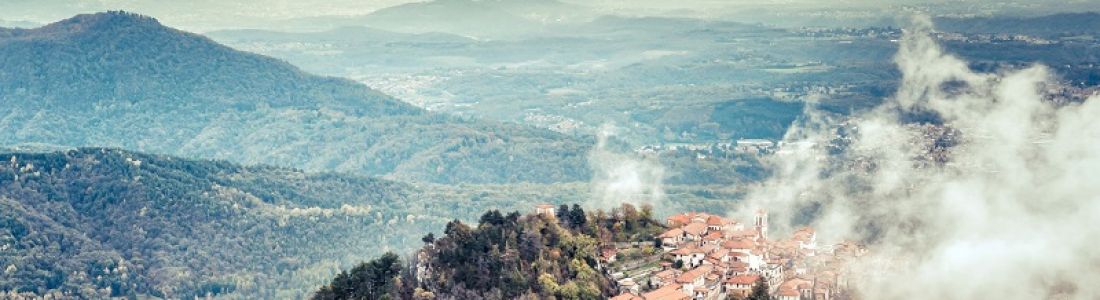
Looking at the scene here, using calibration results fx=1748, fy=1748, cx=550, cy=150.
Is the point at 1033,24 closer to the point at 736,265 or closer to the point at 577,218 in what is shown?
the point at 577,218

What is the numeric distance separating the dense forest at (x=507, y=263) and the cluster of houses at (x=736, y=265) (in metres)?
2.09

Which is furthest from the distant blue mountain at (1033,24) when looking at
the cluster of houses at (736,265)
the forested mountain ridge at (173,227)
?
the cluster of houses at (736,265)

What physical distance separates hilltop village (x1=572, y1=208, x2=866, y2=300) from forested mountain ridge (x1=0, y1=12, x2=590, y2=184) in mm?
82976

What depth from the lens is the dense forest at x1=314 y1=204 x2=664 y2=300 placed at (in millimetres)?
69062

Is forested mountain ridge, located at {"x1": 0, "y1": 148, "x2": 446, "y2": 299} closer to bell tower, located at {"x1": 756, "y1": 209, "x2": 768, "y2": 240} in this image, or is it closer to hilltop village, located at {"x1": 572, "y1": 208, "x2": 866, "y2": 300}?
bell tower, located at {"x1": 756, "y1": 209, "x2": 768, "y2": 240}

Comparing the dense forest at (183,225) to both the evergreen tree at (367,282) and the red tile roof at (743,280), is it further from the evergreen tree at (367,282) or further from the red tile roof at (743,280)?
the red tile roof at (743,280)

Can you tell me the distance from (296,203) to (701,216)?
58034 mm

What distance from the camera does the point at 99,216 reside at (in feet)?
375

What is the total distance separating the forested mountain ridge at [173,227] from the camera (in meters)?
104

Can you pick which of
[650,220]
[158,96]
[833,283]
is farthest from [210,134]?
[833,283]

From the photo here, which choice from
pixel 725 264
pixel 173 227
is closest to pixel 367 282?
pixel 725 264

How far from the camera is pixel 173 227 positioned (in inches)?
4540

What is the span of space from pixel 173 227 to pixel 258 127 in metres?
75.1

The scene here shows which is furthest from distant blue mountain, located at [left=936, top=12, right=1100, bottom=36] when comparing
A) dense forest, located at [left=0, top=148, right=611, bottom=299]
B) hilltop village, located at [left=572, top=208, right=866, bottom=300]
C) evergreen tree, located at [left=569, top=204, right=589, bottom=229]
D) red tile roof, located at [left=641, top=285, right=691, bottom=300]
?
red tile roof, located at [left=641, top=285, right=691, bottom=300]
